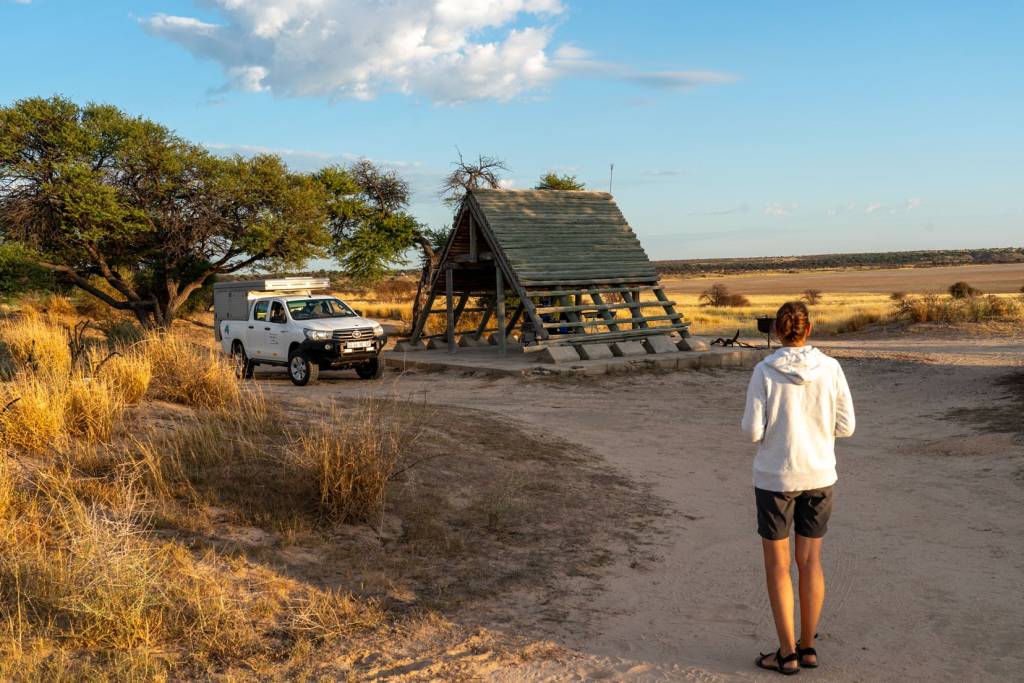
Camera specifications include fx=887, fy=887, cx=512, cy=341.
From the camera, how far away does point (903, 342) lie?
24438mm

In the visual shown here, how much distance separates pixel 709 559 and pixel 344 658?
9.84 ft

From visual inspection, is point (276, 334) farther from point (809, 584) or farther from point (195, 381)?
point (809, 584)

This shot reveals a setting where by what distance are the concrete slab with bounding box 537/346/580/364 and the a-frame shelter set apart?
437mm

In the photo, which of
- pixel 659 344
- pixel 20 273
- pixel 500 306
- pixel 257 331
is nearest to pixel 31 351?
pixel 257 331

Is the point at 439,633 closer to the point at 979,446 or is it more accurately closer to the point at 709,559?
the point at 709,559

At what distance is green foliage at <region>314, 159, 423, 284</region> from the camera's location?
102 ft

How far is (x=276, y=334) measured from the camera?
17.6 m

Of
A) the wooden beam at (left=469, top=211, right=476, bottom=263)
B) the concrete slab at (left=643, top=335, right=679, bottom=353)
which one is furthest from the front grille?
the concrete slab at (left=643, top=335, right=679, bottom=353)

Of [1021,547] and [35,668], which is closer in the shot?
[35,668]

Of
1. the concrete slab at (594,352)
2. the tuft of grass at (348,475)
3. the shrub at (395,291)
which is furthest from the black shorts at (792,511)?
the shrub at (395,291)

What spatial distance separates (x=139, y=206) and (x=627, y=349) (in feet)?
66.5

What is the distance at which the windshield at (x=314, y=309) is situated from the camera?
1764 cm

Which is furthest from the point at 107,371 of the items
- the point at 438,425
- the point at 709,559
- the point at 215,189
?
the point at 215,189

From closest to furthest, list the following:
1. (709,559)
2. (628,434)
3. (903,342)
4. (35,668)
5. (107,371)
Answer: (35,668) → (709,559) → (107,371) → (628,434) → (903,342)
